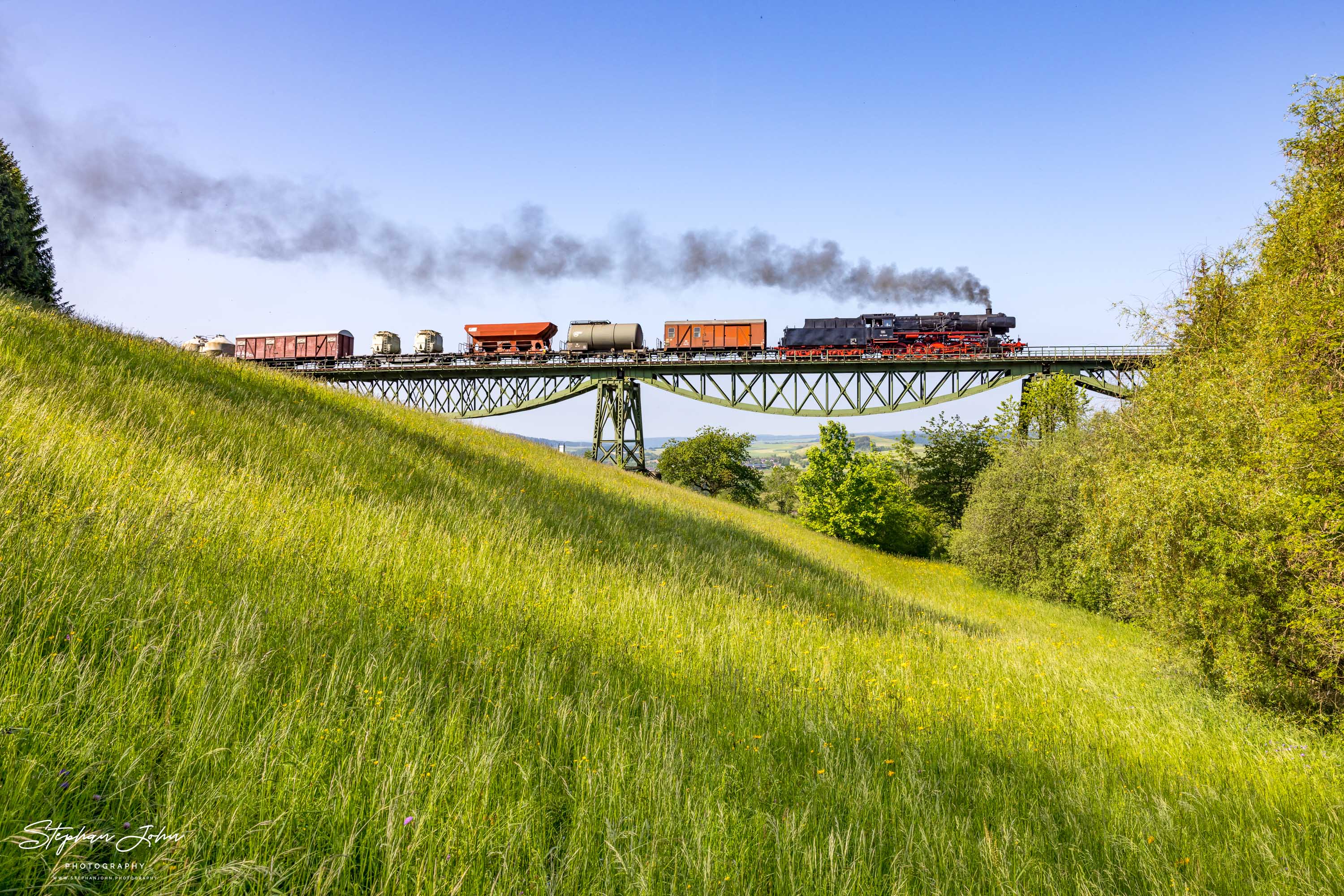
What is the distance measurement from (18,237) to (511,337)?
2199 cm

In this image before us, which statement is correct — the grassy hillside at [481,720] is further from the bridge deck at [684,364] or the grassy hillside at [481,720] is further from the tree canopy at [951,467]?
the tree canopy at [951,467]

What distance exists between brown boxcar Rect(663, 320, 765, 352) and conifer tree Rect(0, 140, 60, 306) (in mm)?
25218

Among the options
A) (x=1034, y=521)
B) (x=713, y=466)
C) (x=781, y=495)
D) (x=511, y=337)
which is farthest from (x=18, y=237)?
(x=781, y=495)

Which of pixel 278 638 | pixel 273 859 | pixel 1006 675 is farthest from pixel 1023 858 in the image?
pixel 1006 675

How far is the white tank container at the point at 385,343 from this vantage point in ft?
139

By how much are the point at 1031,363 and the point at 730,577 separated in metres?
26.4

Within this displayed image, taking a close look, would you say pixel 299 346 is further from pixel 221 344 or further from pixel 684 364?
pixel 684 364

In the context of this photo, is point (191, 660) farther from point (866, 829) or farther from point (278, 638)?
point (866, 829)

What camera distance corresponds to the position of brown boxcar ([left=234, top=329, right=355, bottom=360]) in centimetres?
4044

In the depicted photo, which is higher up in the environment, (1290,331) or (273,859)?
(1290,331)

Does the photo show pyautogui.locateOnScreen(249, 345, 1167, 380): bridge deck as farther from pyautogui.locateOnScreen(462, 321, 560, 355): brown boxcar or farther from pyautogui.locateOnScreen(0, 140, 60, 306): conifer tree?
pyautogui.locateOnScreen(0, 140, 60, 306): conifer tree

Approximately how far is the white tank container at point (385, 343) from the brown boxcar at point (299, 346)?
169cm

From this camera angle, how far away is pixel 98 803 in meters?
1.80

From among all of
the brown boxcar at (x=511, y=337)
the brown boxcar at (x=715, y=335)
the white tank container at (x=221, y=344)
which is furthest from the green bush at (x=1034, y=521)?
the white tank container at (x=221, y=344)
